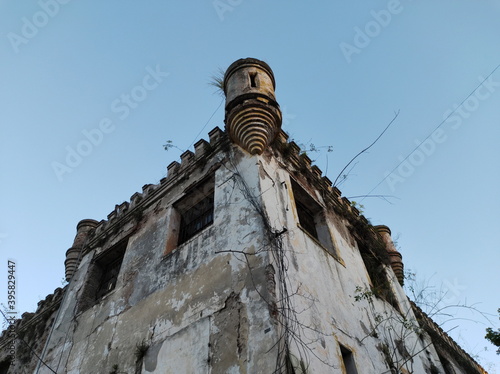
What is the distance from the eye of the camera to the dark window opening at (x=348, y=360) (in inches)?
232

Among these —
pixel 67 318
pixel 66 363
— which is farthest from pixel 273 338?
pixel 67 318

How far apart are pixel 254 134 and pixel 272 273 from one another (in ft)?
10.3

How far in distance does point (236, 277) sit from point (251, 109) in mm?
3562

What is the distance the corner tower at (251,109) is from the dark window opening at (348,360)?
149 inches

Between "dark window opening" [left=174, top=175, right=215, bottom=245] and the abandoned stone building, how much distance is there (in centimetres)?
3

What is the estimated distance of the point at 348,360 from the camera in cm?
606

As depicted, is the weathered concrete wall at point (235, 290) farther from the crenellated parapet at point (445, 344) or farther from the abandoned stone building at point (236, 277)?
the crenellated parapet at point (445, 344)

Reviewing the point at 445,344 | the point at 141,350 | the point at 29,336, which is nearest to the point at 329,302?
the point at 141,350

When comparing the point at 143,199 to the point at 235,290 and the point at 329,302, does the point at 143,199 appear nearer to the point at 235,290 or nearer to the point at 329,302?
the point at 235,290

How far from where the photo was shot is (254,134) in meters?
7.88

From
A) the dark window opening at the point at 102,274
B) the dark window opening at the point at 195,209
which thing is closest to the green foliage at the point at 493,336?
the dark window opening at the point at 195,209

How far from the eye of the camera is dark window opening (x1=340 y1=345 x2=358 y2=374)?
5898 mm

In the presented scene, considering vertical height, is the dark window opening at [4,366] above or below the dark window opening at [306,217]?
below

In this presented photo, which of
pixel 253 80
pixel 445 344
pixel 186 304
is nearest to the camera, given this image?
pixel 186 304
